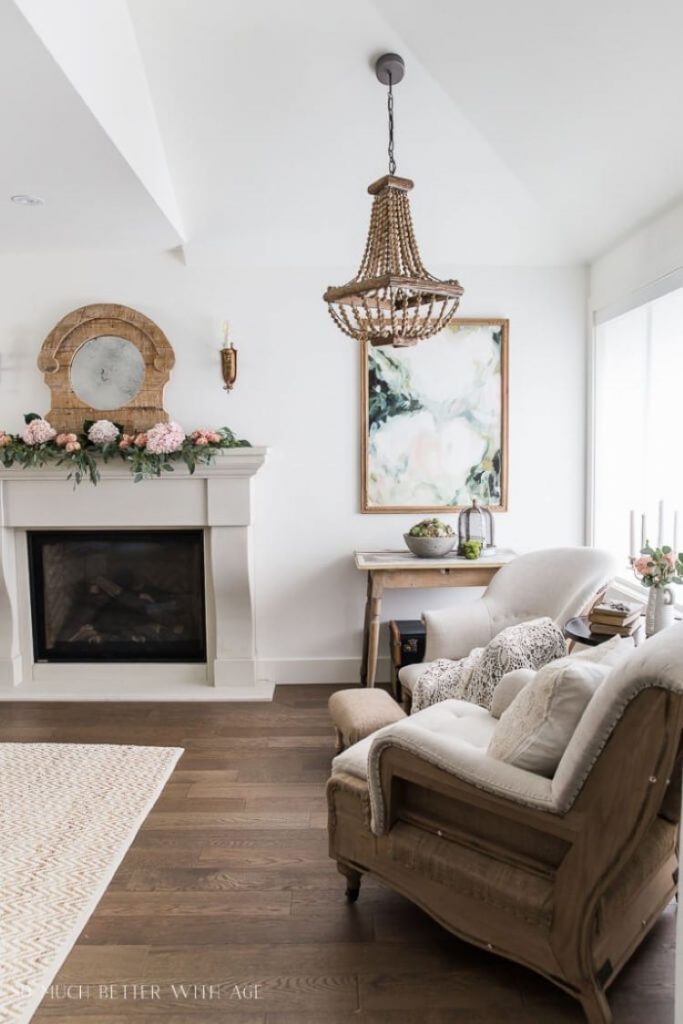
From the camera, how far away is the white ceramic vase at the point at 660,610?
285cm

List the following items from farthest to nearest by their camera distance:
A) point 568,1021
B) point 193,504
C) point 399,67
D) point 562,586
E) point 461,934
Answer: point 193,504 < point 562,586 < point 399,67 < point 461,934 < point 568,1021

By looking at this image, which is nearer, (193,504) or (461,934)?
(461,934)

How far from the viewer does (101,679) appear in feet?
14.5

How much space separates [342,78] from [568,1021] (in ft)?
11.4

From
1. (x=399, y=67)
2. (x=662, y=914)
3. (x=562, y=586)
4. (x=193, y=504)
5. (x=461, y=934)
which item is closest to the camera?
(x=461, y=934)

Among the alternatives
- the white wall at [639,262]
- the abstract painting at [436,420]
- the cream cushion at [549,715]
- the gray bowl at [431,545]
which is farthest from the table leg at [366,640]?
the cream cushion at [549,715]

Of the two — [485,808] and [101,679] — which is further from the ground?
[485,808]

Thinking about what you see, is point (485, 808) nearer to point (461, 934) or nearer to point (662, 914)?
point (461, 934)

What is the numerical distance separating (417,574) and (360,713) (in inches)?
50.2

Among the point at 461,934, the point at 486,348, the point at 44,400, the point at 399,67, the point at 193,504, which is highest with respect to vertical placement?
the point at 399,67

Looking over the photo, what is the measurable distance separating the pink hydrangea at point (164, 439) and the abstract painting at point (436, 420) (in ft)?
3.48

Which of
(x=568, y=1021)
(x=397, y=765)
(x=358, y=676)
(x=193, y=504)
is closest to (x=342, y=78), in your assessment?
(x=193, y=504)

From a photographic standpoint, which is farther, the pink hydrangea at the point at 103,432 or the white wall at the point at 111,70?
the pink hydrangea at the point at 103,432

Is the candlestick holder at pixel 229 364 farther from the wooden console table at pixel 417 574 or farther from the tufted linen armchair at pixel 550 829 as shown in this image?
the tufted linen armchair at pixel 550 829
